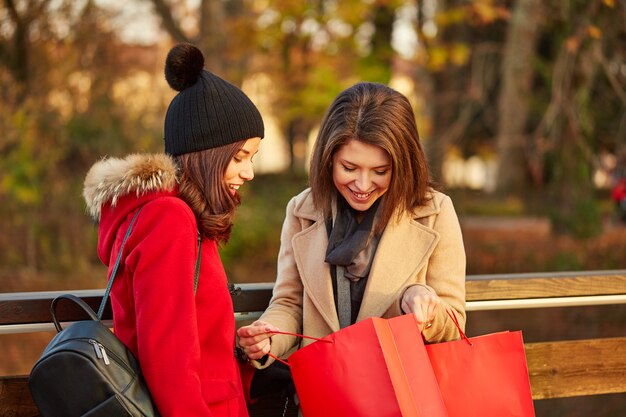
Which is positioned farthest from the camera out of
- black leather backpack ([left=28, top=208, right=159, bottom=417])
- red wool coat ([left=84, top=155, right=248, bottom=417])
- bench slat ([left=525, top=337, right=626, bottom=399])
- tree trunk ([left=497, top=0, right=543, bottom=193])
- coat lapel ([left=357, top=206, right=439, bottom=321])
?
tree trunk ([left=497, top=0, right=543, bottom=193])

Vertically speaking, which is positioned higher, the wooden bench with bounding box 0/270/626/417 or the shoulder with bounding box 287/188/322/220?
the shoulder with bounding box 287/188/322/220

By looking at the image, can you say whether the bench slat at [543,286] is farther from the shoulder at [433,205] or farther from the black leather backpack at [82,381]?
the black leather backpack at [82,381]

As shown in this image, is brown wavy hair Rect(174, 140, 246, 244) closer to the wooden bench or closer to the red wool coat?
the red wool coat

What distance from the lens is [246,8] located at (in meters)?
16.2

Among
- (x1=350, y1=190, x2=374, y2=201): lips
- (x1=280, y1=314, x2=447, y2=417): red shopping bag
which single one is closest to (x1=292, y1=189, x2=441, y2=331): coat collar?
(x1=350, y1=190, x2=374, y2=201): lips

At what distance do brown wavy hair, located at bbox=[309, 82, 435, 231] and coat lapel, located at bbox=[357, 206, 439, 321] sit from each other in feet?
0.18

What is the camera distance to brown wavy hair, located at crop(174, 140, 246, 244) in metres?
2.61

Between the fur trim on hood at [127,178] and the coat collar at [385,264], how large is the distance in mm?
610

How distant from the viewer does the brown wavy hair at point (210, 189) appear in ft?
8.57

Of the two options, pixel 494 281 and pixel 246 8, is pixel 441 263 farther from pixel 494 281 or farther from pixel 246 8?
pixel 246 8

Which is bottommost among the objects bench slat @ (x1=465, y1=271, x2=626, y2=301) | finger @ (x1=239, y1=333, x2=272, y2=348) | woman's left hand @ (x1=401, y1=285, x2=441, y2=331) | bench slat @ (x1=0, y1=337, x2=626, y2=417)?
bench slat @ (x1=0, y1=337, x2=626, y2=417)

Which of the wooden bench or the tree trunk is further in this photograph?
the tree trunk

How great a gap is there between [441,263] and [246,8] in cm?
1392

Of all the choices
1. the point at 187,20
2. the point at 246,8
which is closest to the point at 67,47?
the point at 246,8
